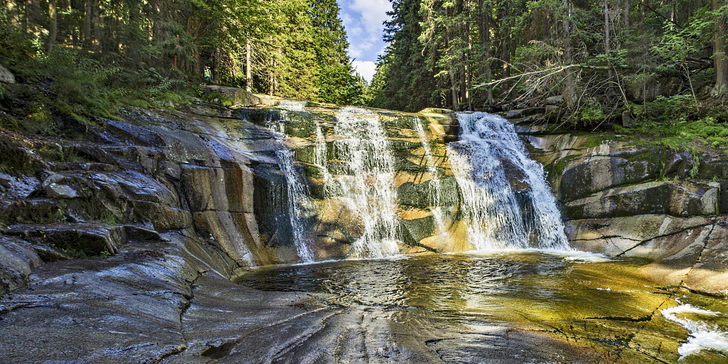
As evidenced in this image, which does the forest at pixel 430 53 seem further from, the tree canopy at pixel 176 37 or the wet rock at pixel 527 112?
the wet rock at pixel 527 112

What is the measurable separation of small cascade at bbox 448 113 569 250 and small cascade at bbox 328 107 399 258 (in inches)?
104

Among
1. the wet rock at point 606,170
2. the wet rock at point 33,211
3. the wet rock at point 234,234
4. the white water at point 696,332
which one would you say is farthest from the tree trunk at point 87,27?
the white water at point 696,332

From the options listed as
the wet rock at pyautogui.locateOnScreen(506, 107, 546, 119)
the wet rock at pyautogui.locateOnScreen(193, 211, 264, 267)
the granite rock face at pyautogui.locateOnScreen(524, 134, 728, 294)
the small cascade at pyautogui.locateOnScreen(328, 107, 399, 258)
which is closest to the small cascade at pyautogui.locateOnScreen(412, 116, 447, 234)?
the small cascade at pyautogui.locateOnScreen(328, 107, 399, 258)

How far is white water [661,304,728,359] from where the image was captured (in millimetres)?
3789

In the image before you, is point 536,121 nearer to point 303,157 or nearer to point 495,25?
point 303,157

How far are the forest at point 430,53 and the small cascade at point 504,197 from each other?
2455 millimetres

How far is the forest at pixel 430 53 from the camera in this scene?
395 inches

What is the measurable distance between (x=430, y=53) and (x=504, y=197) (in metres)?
15.2

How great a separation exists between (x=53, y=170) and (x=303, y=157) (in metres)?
6.40

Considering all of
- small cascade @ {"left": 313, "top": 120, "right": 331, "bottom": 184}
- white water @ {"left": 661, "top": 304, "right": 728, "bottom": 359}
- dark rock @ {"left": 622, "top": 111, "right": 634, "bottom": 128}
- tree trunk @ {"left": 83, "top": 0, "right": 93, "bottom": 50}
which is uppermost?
tree trunk @ {"left": 83, "top": 0, "right": 93, "bottom": 50}

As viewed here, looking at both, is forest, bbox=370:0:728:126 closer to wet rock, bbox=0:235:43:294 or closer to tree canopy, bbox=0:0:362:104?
tree canopy, bbox=0:0:362:104

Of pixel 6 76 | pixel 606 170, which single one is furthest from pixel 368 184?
pixel 6 76

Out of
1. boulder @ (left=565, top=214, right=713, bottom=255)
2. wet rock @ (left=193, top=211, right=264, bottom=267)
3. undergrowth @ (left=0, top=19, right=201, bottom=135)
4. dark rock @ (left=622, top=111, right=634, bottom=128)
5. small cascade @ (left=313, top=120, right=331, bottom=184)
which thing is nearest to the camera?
undergrowth @ (left=0, top=19, right=201, bottom=135)

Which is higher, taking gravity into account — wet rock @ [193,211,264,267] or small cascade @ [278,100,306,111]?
small cascade @ [278,100,306,111]
